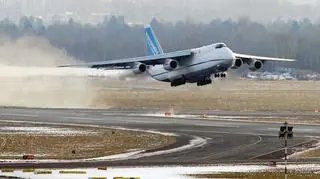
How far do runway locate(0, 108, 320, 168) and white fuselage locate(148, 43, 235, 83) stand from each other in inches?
163

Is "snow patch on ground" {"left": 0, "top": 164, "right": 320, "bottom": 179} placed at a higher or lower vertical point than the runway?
lower

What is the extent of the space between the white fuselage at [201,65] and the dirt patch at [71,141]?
13.7 meters

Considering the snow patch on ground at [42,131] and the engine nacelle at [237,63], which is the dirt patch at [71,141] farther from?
the engine nacelle at [237,63]

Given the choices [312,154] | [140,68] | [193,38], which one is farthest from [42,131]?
[193,38]

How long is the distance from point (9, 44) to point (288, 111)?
1767 inches

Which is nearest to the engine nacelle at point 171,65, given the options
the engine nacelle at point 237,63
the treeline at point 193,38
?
the engine nacelle at point 237,63

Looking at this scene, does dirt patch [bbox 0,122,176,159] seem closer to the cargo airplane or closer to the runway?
the runway

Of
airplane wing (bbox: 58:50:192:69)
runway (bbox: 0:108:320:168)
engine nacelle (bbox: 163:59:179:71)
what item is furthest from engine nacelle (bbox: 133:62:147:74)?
runway (bbox: 0:108:320:168)

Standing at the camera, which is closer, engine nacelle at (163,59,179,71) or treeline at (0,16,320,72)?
engine nacelle at (163,59,179,71)

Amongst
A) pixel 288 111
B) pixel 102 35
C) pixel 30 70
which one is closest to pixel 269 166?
pixel 288 111

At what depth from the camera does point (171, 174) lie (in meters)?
37.2

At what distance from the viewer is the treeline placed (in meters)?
142

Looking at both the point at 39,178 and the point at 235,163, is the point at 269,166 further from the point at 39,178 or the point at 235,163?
the point at 39,178

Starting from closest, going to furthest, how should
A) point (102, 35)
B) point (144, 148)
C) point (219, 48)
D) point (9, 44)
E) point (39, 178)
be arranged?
1. point (39, 178)
2. point (144, 148)
3. point (219, 48)
4. point (9, 44)
5. point (102, 35)
